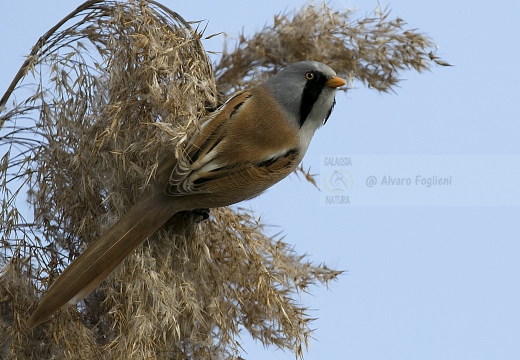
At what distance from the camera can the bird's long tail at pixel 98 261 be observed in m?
2.69

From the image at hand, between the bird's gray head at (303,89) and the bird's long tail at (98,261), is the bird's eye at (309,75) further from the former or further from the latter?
the bird's long tail at (98,261)

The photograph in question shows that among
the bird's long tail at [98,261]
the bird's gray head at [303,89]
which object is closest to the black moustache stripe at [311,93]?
the bird's gray head at [303,89]

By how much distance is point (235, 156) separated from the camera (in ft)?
9.46

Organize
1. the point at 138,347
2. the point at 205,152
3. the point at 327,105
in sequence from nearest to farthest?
the point at 138,347
the point at 205,152
the point at 327,105

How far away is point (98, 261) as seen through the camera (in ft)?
8.91

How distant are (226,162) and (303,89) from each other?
0.40 metres

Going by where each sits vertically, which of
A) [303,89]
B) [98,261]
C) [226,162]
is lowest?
[98,261]

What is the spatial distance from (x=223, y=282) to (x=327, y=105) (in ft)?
2.31

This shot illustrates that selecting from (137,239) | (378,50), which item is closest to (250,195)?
(137,239)

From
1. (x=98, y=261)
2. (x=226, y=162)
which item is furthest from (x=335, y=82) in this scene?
(x=98, y=261)

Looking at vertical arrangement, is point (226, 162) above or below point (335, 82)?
below

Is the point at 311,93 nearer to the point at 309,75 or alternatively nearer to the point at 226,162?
the point at 309,75

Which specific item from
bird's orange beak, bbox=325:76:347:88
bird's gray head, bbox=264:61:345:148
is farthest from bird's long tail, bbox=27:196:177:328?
bird's orange beak, bbox=325:76:347:88

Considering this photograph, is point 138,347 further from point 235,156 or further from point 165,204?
point 235,156
